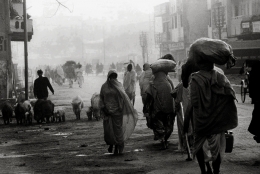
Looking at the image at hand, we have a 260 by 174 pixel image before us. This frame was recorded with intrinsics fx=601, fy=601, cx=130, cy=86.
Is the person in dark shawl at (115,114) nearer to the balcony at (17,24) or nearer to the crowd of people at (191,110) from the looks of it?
the crowd of people at (191,110)

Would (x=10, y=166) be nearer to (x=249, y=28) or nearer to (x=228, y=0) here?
(x=249, y=28)

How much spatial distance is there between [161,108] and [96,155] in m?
1.53

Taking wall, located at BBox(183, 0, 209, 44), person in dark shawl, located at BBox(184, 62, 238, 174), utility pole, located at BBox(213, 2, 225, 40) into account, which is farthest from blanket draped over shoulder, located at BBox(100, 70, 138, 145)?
wall, located at BBox(183, 0, 209, 44)

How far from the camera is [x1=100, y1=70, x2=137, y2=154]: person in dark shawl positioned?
10758mm

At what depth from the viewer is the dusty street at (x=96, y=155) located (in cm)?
872

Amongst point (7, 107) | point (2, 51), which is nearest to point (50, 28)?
point (2, 51)

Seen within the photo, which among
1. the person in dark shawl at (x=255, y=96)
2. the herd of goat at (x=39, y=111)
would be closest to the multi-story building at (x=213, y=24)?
the herd of goat at (x=39, y=111)

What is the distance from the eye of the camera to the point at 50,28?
6791 inches

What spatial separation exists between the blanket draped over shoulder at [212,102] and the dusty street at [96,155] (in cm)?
127

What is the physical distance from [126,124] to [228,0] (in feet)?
151

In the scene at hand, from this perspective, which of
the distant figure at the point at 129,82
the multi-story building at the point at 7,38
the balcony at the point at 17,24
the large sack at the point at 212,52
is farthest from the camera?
the balcony at the point at 17,24

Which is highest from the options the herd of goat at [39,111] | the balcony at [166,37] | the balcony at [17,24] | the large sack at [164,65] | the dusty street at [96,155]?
the balcony at [166,37]

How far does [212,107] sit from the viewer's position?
6.93 metres

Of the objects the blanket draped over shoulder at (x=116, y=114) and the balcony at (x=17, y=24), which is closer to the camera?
the blanket draped over shoulder at (x=116, y=114)
